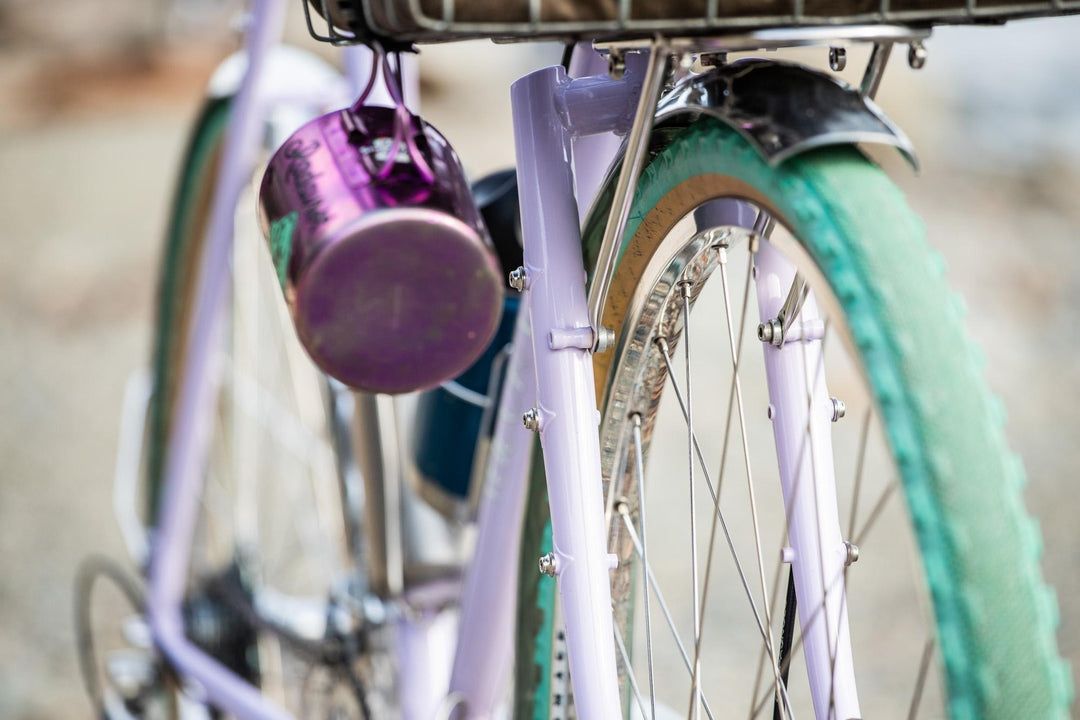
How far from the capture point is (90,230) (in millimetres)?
3230

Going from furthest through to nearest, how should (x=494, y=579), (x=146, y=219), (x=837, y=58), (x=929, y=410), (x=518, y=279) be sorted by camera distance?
(x=146, y=219) → (x=494, y=579) → (x=518, y=279) → (x=837, y=58) → (x=929, y=410)

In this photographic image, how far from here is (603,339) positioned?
2.00 ft

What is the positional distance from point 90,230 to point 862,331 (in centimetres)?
315

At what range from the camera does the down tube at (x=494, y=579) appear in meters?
0.75

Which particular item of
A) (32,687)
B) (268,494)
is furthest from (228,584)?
(268,494)

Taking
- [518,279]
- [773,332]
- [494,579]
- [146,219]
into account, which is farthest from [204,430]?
[146,219]

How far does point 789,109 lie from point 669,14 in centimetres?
6

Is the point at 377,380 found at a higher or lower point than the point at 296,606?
lower

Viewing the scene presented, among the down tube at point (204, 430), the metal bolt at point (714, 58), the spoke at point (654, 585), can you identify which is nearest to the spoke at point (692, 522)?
the spoke at point (654, 585)

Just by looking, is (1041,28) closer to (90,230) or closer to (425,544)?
(90,230)

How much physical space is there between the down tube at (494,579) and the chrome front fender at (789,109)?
287 mm

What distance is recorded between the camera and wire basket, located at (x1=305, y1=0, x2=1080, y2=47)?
1.48 ft

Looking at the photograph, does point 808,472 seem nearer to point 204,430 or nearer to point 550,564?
point 550,564

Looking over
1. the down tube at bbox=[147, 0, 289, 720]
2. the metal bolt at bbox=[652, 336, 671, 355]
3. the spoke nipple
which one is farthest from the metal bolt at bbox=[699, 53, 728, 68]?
the down tube at bbox=[147, 0, 289, 720]
